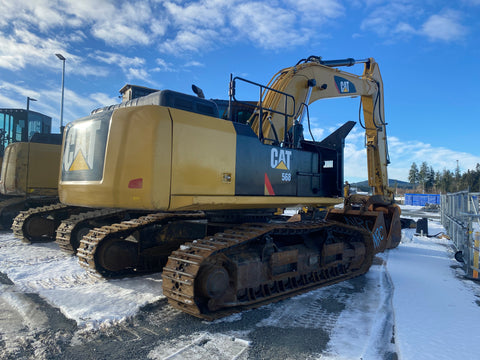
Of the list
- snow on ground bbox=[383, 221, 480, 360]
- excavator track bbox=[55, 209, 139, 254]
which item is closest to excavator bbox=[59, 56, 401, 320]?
snow on ground bbox=[383, 221, 480, 360]

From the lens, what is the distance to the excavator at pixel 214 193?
396cm

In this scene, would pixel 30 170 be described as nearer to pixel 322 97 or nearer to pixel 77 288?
pixel 77 288

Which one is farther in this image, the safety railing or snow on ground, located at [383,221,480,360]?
the safety railing

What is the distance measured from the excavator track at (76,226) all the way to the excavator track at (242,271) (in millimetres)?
3220

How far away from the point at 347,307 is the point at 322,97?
178 inches

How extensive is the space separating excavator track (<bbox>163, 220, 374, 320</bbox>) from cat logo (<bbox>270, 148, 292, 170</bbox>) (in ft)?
2.84

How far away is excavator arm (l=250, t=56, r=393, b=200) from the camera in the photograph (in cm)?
580

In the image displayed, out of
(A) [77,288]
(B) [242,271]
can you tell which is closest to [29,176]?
(A) [77,288]

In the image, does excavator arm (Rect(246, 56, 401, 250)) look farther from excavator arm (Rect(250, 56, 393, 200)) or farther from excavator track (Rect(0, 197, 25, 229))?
excavator track (Rect(0, 197, 25, 229))

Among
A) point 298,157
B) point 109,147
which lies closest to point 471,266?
point 298,157

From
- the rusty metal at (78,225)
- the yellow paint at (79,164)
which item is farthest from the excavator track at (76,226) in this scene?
the yellow paint at (79,164)

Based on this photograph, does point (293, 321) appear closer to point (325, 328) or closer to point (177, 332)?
point (325, 328)

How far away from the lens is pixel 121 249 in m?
5.75

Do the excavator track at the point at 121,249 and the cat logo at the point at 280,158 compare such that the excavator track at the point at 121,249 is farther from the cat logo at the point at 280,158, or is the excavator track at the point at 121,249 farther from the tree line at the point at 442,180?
the tree line at the point at 442,180
